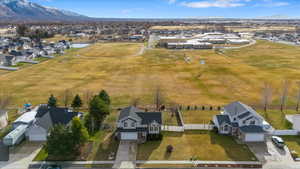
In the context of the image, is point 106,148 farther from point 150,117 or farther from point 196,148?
point 196,148

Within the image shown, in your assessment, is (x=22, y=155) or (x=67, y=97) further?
(x=67, y=97)

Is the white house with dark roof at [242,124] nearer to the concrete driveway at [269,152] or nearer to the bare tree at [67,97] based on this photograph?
the concrete driveway at [269,152]

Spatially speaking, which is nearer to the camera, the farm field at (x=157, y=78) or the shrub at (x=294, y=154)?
the shrub at (x=294, y=154)

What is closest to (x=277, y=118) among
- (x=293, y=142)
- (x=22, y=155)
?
(x=293, y=142)

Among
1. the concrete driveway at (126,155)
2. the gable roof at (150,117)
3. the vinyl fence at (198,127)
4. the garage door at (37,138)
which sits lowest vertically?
the concrete driveway at (126,155)

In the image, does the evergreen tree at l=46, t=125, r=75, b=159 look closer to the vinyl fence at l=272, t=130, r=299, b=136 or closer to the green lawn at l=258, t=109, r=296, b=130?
the vinyl fence at l=272, t=130, r=299, b=136

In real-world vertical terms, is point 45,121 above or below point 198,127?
above

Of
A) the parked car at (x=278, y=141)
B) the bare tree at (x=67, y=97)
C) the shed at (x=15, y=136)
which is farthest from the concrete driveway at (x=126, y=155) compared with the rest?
the bare tree at (x=67, y=97)
